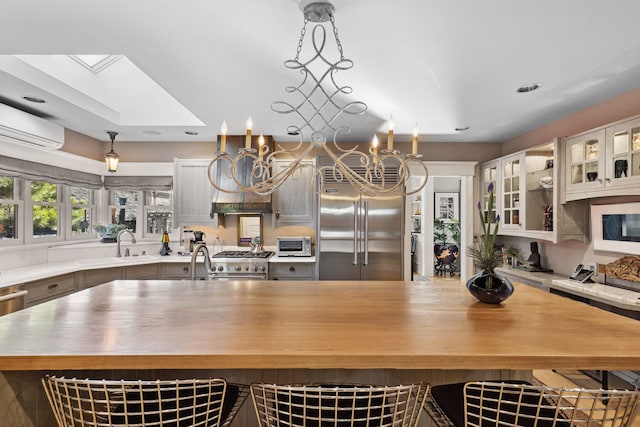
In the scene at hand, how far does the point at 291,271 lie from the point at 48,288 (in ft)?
7.79

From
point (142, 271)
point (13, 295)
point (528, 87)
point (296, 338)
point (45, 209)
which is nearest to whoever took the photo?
point (296, 338)

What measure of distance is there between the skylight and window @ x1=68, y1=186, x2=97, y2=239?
A: 5.71ft

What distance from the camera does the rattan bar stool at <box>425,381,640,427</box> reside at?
3.38ft

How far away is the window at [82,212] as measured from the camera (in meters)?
4.34

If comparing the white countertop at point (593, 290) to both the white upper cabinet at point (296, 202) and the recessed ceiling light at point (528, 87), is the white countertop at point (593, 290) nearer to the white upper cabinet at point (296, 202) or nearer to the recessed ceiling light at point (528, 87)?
the recessed ceiling light at point (528, 87)

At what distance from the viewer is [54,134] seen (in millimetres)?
3557

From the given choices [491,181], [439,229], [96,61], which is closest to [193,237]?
[96,61]

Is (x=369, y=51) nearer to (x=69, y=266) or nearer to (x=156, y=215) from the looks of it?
(x=69, y=266)

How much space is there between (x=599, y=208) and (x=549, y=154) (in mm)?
773

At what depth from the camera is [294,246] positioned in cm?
441

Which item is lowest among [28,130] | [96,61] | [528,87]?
[28,130]

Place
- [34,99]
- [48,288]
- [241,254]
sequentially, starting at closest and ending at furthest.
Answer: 1. [34,99]
2. [48,288]
3. [241,254]

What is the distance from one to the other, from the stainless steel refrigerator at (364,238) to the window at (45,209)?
316cm

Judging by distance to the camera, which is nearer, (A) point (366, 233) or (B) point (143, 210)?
(A) point (366, 233)
